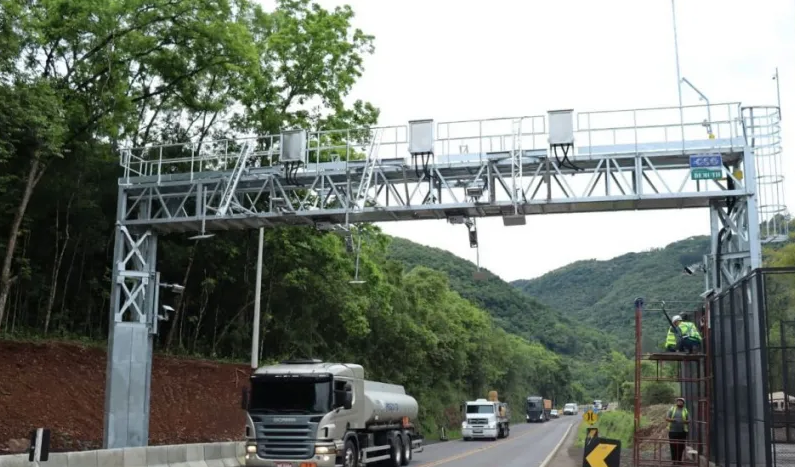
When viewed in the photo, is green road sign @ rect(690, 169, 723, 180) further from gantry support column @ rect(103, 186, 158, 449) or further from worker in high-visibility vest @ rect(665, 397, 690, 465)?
gantry support column @ rect(103, 186, 158, 449)

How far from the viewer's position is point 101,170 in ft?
99.2

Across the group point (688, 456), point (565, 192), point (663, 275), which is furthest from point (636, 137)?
point (663, 275)

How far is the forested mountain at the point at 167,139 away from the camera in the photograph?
24531mm

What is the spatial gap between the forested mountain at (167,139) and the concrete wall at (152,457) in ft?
27.3

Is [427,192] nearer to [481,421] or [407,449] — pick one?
[407,449]

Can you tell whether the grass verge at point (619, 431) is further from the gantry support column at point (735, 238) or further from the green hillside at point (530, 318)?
the green hillside at point (530, 318)

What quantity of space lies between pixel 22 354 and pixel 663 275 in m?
137

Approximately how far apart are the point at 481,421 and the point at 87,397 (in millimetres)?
28692

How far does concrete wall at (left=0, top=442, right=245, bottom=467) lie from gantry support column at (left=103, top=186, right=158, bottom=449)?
2.82m

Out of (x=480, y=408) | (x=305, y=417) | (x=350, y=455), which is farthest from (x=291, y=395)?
(x=480, y=408)

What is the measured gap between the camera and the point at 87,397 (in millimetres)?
26281

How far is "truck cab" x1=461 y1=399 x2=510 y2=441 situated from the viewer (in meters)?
49.3

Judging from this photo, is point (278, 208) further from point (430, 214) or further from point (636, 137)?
point (636, 137)

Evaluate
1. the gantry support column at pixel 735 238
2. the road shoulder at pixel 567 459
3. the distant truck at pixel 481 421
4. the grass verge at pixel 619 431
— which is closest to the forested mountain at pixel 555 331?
the distant truck at pixel 481 421
